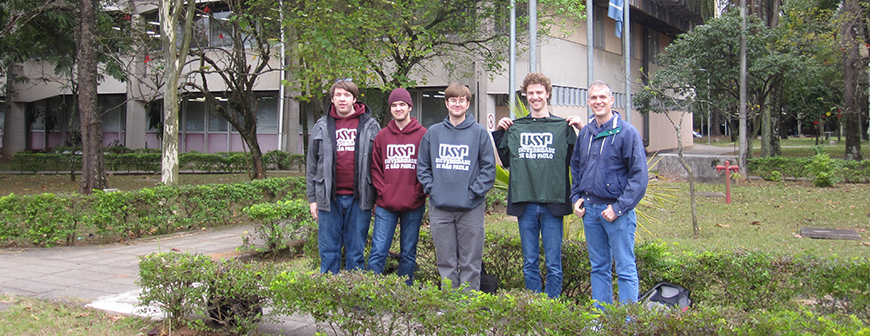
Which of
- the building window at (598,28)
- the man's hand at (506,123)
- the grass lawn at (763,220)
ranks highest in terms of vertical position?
the building window at (598,28)

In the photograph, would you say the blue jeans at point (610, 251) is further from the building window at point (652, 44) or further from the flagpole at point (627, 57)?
the building window at point (652, 44)

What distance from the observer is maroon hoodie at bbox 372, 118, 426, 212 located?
4.73 m

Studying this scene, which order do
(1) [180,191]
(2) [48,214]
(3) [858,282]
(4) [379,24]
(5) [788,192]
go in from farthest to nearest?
(5) [788,192] → (4) [379,24] → (1) [180,191] → (2) [48,214] → (3) [858,282]

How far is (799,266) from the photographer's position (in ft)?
13.7

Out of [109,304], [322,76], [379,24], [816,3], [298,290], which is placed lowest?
[109,304]

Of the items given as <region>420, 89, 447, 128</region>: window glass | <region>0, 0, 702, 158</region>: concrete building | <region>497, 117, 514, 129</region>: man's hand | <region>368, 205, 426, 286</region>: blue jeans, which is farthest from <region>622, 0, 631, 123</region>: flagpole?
<region>368, 205, 426, 286</region>: blue jeans

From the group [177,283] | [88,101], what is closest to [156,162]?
→ [88,101]

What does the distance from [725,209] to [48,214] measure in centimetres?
1182

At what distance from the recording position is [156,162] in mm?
25766

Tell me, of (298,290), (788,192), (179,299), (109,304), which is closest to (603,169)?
(298,290)

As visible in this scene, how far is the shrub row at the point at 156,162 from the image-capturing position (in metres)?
25.3

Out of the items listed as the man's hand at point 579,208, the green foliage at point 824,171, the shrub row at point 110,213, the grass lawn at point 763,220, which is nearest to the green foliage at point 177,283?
the man's hand at point 579,208

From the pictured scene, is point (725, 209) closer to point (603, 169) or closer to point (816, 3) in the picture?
point (603, 169)

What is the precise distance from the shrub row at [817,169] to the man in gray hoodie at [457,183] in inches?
622
